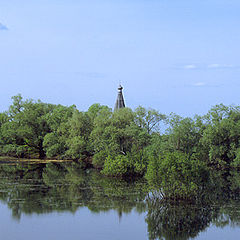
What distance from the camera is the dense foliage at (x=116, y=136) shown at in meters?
38.1

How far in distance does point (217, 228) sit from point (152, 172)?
518 cm

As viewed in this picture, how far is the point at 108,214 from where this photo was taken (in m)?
18.7

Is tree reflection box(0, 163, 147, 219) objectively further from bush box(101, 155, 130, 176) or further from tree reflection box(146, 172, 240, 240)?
tree reflection box(146, 172, 240, 240)

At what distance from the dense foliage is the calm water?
11.5 ft

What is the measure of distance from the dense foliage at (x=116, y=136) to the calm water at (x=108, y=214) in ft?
11.5

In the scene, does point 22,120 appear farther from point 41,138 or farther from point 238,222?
point 238,222

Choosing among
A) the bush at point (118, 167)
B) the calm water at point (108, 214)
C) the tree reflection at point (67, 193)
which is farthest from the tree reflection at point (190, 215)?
the bush at point (118, 167)

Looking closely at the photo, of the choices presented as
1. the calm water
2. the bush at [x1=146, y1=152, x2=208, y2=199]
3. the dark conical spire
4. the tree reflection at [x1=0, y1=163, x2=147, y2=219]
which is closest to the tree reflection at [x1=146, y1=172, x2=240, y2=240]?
the calm water

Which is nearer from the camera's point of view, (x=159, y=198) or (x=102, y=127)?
(x=159, y=198)

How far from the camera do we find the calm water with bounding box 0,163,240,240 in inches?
628

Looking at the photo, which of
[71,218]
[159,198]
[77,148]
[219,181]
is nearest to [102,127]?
[77,148]

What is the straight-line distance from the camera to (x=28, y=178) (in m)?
30.4

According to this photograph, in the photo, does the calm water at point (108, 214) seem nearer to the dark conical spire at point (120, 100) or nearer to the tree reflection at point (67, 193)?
the tree reflection at point (67, 193)

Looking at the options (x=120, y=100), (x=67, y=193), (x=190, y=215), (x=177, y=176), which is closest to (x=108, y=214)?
(x=190, y=215)
